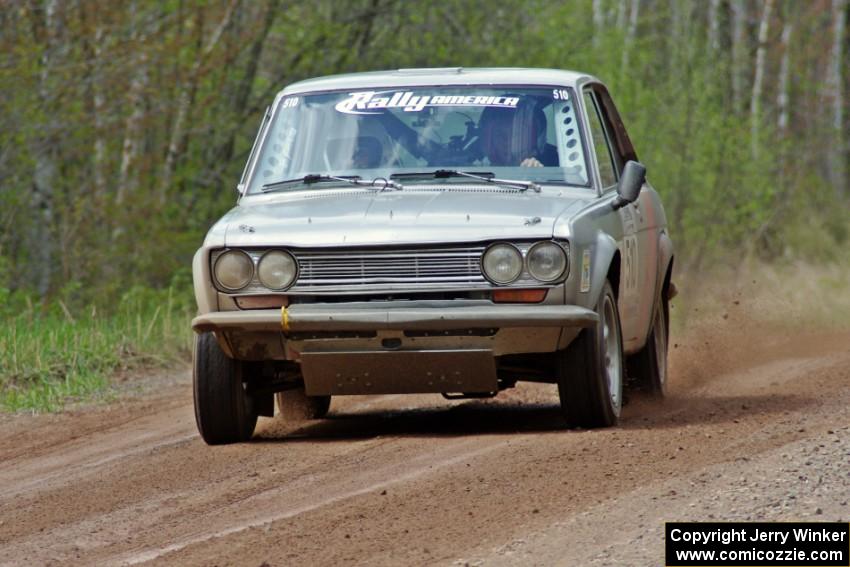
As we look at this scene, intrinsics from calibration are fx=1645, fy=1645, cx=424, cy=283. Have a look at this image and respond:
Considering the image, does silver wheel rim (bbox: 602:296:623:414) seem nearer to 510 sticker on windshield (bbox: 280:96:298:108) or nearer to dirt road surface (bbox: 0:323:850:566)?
dirt road surface (bbox: 0:323:850:566)

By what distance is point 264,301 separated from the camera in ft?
24.0

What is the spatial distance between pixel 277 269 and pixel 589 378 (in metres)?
1.49

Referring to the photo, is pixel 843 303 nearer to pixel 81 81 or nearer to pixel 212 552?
pixel 81 81

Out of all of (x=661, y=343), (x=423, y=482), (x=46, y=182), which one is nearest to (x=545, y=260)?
(x=423, y=482)

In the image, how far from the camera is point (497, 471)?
649cm

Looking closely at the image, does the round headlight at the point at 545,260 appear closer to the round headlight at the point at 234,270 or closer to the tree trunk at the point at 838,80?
the round headlight at the point at 234,270

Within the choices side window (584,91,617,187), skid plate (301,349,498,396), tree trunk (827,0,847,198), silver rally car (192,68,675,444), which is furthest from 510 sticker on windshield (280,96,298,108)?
tree trunk (827,0,847,198)

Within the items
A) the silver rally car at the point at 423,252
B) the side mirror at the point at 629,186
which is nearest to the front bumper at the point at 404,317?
the silver rally car at the point at 423,252

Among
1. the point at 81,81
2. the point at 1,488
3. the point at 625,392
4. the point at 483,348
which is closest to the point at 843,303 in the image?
the point at 625,392

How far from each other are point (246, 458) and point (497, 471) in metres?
1.41

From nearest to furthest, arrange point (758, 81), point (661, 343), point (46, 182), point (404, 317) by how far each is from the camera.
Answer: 1. point (404, 317)
2. point (661, 343)
3. point (46, 182)
4. point (758, 81)

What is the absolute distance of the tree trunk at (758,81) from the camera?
22.3 m

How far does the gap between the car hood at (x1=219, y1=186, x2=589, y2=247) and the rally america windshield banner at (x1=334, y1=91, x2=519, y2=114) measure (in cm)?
68

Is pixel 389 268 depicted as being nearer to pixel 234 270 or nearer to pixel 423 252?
pixel 423 252
